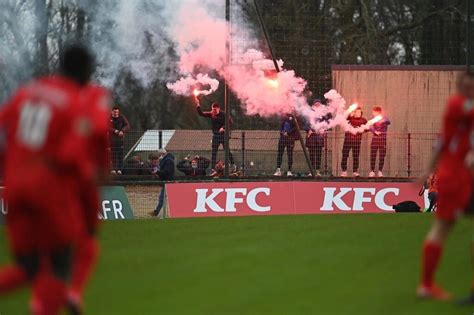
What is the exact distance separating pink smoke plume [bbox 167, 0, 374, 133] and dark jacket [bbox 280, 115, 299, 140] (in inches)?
32.6

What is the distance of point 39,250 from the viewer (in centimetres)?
717

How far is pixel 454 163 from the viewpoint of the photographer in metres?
9.71

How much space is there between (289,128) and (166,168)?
316 centimetres

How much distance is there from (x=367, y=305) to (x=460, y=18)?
25931 millimetres

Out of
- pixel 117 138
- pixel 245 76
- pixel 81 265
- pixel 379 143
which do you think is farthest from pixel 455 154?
pixel 245 76

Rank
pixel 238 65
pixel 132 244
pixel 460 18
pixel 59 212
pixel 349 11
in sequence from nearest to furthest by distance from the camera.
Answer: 1. pixel 59 212
2. pixel 132 244
3. pixel 238 65
4. pixel 460 18
5. pixel 349 11

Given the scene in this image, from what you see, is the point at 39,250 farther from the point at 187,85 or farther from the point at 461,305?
the point at 187,85

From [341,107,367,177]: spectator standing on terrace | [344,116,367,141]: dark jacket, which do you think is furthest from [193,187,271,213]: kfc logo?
[344,116,367,141]: dark jacket

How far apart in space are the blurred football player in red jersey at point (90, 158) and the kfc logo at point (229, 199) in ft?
46.9

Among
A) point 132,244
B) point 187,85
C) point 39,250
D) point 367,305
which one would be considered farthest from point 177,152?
point 39,250

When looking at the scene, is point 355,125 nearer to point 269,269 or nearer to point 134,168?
point 134,168

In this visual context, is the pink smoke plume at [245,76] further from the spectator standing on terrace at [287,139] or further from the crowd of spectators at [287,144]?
the spectator standing on terrace at [287,139]

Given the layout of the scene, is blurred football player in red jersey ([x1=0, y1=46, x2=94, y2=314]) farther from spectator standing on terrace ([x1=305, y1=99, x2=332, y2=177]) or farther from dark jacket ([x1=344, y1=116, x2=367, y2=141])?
dark jacket ([x1=344, y1=116, x2=367, y2=141])

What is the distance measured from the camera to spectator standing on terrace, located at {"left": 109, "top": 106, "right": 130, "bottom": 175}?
84.2 ft
